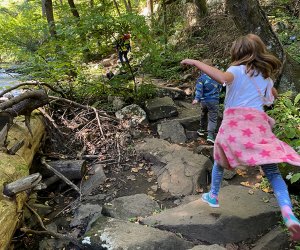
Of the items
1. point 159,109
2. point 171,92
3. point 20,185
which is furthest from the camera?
point 171,92

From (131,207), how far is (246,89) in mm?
2146

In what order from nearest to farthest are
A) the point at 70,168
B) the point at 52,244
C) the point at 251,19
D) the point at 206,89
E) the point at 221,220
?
the point at 221,220
the point at 52,244
the point at 70,168
the point at 251,19
the point at 206,89

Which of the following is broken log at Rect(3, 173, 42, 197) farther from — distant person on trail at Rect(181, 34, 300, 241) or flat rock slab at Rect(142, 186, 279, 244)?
distant person on trail at Rect(181, 34, 300, 241)

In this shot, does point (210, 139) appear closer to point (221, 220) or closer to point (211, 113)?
point (211, 113)

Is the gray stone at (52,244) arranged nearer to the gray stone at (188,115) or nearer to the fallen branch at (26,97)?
the fallen branch at (26,97)

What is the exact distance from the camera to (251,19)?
5.81m

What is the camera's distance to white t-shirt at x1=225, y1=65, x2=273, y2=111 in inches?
115

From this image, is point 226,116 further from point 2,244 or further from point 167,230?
point 2,244

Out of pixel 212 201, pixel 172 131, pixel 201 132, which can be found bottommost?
pixel 201 132

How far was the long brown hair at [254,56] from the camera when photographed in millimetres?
2859

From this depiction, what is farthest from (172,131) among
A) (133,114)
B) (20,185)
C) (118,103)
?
(20,185)

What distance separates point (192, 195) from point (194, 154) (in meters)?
1.09

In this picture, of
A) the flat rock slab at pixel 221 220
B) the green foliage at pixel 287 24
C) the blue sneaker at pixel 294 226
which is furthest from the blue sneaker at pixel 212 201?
the green foliage at pixel 287 24

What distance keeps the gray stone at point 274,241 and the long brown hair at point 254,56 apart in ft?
5.38
